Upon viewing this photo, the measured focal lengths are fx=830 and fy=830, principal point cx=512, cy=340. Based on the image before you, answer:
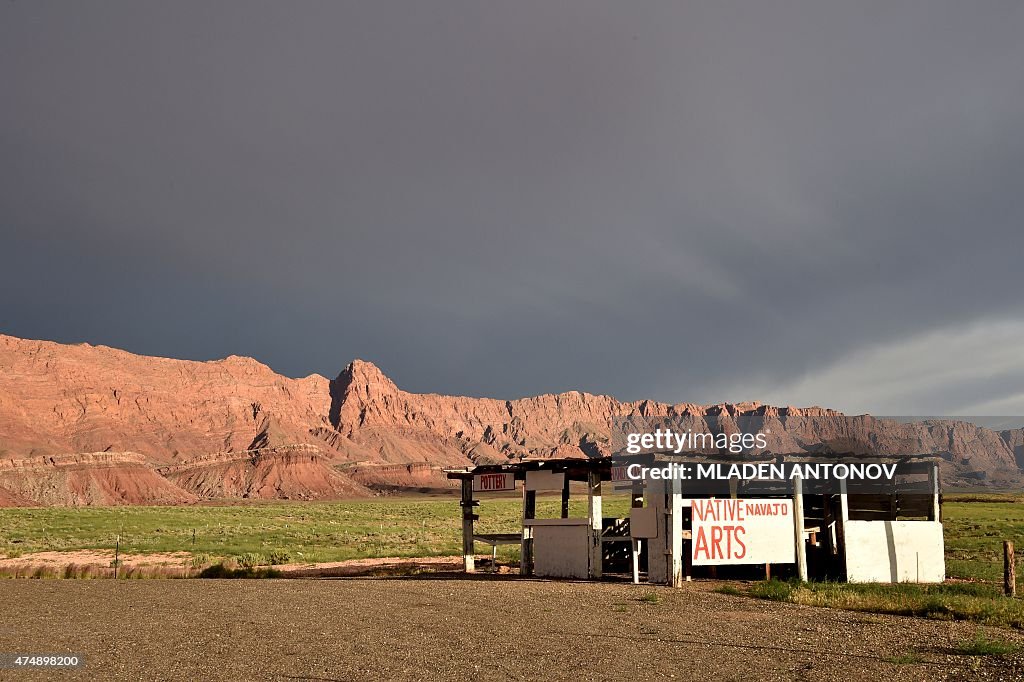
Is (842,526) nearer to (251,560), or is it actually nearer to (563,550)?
(563,550)

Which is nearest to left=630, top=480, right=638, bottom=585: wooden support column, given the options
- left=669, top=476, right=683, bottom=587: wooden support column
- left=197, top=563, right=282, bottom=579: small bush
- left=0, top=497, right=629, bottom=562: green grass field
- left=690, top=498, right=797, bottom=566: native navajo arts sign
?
left=669, top=476, right=683, bottom=587: wooden support column

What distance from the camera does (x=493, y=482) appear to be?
885 inches

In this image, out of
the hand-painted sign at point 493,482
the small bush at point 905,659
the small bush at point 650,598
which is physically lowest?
the small bush at point 650,598

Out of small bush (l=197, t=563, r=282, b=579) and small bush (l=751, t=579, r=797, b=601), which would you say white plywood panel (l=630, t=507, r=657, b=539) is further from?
small bush (l=197, t=563, r=282, b=579)

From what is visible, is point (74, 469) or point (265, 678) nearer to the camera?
point (265, 678)

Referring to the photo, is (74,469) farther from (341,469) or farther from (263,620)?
(263,620)

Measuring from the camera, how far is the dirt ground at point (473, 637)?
28.5 ft

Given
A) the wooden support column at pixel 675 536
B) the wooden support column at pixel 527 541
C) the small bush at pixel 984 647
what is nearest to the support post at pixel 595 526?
the wooden support column at pixel 527 541

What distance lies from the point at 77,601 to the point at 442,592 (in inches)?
265

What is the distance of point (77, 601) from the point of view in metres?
15.3

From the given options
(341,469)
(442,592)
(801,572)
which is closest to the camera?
(442,592)

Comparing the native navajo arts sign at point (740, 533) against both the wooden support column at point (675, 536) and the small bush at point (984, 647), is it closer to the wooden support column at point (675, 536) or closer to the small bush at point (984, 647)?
the wooden support column at point (675, 536)

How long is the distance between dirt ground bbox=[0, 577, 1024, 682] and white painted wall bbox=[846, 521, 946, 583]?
4.46 meters

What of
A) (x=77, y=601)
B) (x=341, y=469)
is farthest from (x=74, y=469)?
(x=77, y=601)
